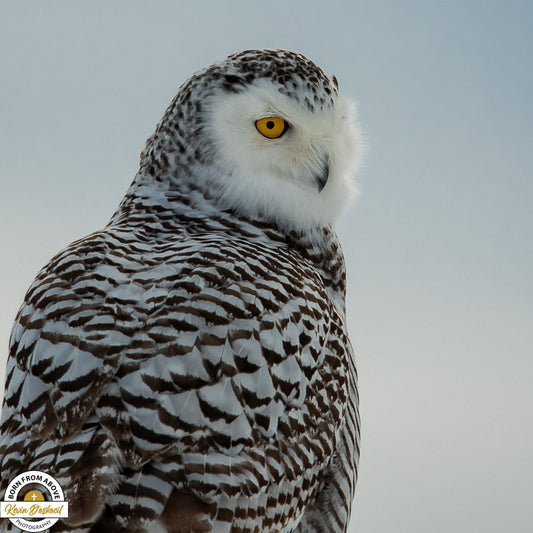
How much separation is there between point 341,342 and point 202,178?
2.66 feet

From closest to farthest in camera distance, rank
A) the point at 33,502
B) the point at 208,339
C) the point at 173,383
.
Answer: the point at 33,502
the point at 173,383
the point at 208,339

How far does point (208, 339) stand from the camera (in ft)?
7.89

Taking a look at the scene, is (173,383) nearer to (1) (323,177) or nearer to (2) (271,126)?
(2) (271,126)

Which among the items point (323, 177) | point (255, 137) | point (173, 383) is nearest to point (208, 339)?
point (173, 383)

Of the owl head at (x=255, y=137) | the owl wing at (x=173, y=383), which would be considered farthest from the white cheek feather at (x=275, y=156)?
the owl wing at (x=173, y=383)

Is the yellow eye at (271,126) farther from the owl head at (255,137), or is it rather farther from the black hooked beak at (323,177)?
the black hooked beak at (323,177)

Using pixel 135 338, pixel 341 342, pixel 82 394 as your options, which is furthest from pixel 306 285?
pixel 82 394

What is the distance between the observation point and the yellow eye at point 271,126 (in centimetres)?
310

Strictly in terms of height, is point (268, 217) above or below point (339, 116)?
below

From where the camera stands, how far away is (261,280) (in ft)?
8.79

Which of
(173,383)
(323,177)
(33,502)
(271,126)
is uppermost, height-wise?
(271,126)

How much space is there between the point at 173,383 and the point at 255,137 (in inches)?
45.3

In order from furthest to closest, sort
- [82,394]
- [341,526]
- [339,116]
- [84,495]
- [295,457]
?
[339,116] → [341,526] → [295,457] → [82,394] → [84,495]

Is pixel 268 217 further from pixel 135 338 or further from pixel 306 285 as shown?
pixel 135 338
